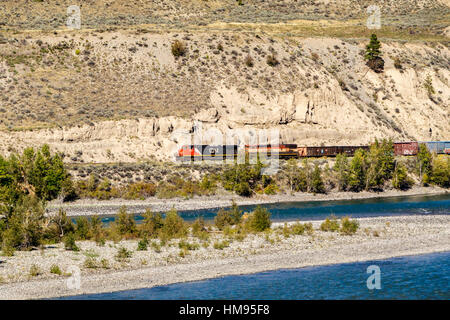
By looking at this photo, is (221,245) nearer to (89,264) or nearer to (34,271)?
(89,264)

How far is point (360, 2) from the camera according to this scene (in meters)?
136

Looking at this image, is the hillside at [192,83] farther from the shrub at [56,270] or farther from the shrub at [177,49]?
the shrub at [56,270]

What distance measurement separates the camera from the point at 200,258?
1308 inches

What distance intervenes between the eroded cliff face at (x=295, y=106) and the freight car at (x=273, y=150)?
472cm

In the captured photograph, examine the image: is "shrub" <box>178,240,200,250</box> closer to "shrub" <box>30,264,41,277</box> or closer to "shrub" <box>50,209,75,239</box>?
"shrub" <box>50,209,75,239</box>

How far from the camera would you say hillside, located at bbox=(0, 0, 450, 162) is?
7325 cm

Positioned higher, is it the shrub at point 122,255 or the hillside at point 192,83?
the hillside at point 192,83

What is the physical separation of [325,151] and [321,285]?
5041cm

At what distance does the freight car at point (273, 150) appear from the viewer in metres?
72.6

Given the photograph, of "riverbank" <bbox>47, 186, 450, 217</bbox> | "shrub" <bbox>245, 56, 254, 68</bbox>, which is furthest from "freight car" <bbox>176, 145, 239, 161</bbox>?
"shrub" <bbox>245, 56, 254, 68</bbox>

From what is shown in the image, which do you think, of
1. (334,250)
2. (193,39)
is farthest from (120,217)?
(193,39)

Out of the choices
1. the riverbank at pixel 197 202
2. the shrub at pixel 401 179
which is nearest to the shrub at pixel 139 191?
the riverbank at pixel 197 202

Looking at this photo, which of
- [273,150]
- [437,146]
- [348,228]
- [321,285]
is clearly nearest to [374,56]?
[437,146]
